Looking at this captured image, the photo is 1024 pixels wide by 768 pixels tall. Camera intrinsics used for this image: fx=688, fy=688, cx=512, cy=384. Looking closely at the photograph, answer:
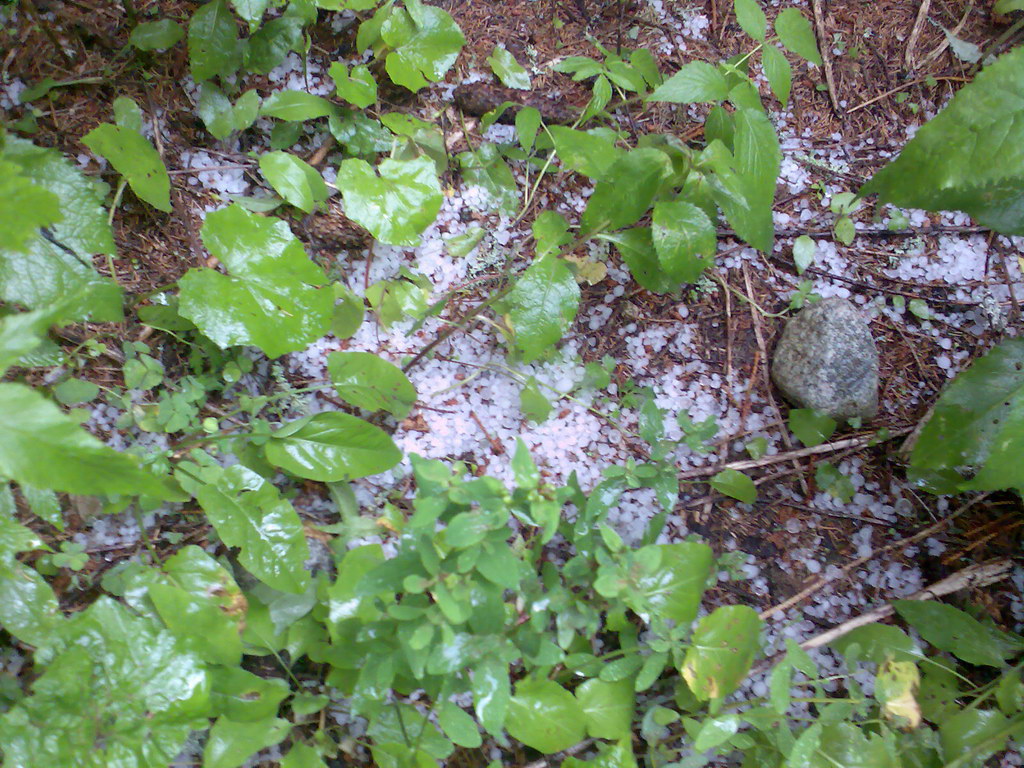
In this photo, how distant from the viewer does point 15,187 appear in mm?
987

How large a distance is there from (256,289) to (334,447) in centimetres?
34

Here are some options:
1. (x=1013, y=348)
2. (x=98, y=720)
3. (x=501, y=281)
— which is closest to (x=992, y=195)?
(x=1013, y=348)

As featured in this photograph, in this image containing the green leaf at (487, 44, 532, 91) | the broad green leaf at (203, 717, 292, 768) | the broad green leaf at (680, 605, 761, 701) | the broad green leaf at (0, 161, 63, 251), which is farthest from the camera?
the green leaf at (487, 44, 532, 91)

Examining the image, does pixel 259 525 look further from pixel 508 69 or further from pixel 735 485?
pixel 508 69

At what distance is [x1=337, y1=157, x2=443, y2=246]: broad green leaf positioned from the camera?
141 cm

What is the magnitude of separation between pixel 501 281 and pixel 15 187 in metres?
0.91

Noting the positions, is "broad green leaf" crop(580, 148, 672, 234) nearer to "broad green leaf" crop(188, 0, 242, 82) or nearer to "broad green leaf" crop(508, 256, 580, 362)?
"broad green leaf" crop(508, 256, 580, 362)

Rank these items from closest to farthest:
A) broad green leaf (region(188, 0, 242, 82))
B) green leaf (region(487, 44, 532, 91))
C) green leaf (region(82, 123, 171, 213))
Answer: green leaf (region(82, 123, 171, 213)) < broad green leaf (region(188, 0, 242, 82)) < green leaf (region(487, 44, 532, 91))

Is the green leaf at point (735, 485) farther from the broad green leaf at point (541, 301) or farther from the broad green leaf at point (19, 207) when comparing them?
the broad green leaf at point (19, 207)

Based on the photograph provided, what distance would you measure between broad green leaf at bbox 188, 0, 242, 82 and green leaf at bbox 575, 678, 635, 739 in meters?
1.49

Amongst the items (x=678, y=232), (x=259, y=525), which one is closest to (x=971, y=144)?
(x=678, y=232)

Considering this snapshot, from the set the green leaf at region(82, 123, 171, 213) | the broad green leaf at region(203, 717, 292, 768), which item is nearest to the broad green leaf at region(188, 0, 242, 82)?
the green leaf at region(82, 123, 171, 213)

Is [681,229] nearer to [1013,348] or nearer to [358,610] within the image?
[1013,348]

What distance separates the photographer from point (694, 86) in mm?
1478
